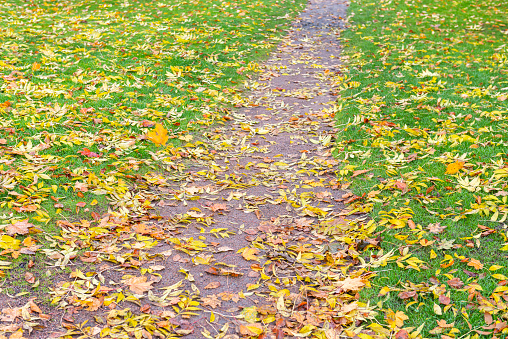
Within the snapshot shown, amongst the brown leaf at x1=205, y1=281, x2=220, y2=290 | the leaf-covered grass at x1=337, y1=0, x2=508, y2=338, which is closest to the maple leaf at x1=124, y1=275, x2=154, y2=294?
the brown leaf at x1=205, y1=281, x2=220, y2=290

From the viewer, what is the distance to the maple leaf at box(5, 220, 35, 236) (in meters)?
3.12

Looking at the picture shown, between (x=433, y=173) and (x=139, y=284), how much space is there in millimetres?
3230

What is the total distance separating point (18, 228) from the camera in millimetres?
3160

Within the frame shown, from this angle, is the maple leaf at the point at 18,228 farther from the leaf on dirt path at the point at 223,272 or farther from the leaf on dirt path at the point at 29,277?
the leaf on dirt path at the point at 223,272

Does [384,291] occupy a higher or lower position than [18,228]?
lower

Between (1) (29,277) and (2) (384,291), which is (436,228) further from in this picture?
(1) (29,277)

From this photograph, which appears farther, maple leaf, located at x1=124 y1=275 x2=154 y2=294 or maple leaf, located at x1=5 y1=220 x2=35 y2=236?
maple leaf, located at x1=5 y1=220 x2=35 y2=236

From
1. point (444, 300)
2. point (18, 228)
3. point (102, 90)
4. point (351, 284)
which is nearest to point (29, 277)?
point (18, 228)

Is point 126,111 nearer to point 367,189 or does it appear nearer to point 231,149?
point 231,149

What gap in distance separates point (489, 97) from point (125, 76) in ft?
19.8

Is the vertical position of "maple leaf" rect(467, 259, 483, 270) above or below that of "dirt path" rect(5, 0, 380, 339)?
above

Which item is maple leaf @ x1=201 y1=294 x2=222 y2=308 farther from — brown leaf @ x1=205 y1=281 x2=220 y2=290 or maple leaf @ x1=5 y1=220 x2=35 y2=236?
maple leaf @ x1=5 y1=220 x2=35 y2=236

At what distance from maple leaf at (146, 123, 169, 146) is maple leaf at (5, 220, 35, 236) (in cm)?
187

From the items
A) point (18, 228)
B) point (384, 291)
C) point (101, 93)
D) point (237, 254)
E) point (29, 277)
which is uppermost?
point (101, 93)
